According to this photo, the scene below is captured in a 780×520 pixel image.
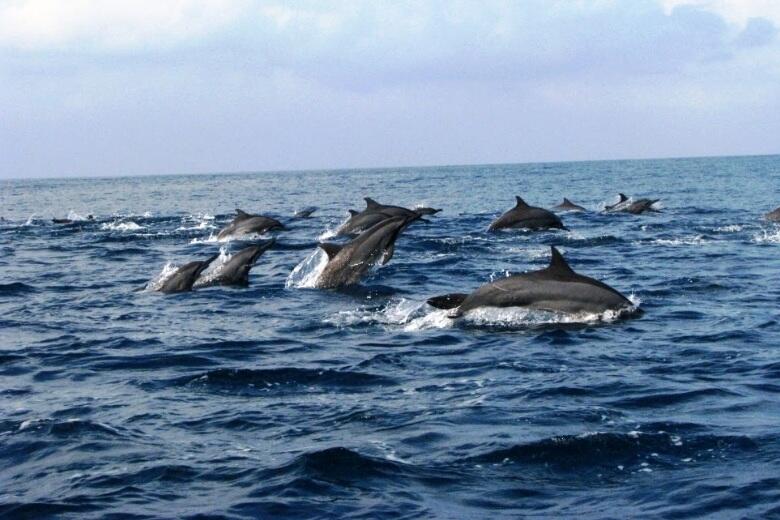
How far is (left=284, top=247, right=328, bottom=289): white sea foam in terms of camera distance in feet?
61.8

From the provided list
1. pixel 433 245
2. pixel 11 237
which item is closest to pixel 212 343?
pixel 433 245

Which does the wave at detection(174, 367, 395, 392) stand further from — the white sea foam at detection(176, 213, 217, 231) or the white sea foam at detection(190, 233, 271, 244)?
the white sea foam at detection(176, 213, 217, 231)

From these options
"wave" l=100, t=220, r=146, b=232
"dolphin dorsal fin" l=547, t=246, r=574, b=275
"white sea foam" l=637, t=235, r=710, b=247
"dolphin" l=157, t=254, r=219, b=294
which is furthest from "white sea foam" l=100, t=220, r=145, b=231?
"dolphin dorsal fin" l=547, t=246, r=574, b=275

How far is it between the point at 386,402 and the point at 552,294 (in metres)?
4.76

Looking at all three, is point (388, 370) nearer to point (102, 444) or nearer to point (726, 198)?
point (102, 444)

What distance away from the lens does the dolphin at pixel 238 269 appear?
1920cm

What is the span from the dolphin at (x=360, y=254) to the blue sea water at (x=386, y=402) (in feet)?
1.69

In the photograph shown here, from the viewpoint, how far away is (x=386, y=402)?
392 inches

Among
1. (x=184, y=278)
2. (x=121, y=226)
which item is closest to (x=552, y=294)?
(x=184, y=278)

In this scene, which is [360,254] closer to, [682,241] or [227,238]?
[682,241]

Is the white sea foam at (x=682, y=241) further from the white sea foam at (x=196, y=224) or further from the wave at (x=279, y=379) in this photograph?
the white sea foam at (x=196, y=224)

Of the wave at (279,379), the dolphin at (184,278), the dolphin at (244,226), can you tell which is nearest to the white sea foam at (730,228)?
A: the dolphin at (244,226)

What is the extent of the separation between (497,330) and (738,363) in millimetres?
3275

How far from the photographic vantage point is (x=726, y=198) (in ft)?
171
